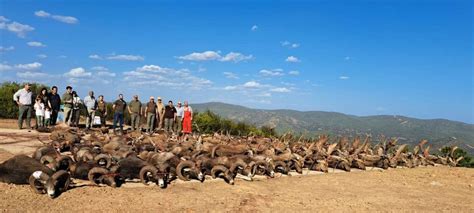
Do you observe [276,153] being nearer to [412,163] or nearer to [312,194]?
[312,194]

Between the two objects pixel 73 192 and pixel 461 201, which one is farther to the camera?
pixel 461 201

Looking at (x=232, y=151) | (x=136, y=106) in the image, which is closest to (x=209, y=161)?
(x=232, y=151)

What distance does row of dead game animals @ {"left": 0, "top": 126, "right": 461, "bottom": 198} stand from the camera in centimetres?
941

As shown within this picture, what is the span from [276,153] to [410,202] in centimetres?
520

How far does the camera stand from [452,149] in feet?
66.8

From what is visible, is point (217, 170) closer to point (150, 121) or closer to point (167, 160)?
point (167, 160)

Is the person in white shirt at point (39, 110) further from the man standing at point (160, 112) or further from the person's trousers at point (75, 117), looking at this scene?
the man standing at point (160, 112)

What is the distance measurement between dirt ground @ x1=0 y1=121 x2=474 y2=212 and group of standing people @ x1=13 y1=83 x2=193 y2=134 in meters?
3.96

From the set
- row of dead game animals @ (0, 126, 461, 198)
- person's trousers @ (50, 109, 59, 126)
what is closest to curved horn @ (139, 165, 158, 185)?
row of dead game animals @ (0, 126, 461, 198)

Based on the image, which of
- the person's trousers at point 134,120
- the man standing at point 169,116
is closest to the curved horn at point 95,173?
the man standing at point 169,116

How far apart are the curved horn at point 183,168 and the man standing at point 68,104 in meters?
10.2

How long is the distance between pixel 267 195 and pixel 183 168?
7.93 feet

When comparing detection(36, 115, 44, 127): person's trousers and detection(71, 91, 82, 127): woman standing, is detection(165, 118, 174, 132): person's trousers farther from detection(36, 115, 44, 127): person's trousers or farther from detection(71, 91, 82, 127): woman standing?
detection(36, 115, 44, 127): person's trousers

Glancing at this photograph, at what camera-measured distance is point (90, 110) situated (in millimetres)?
20047
